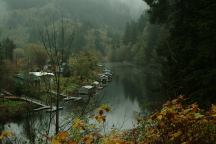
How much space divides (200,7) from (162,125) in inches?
519

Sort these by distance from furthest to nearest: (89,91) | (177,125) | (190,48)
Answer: (190,48) < (89,91) < (177,125)

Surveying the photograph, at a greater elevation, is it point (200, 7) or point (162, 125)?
point (200, 7)

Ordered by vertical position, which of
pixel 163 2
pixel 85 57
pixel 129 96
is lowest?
pixel 129 96

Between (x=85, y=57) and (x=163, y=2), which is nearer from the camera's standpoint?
(x=163, y=2)

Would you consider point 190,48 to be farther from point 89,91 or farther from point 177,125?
point 177,125

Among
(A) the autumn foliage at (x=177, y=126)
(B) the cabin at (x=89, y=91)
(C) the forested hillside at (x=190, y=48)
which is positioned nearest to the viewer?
(A) the autumn foliage at (x=177, y=126)

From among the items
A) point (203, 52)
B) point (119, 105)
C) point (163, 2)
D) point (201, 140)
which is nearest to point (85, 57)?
point (119, 105)

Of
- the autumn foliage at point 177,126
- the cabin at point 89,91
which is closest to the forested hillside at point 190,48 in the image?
the cabin at point 89,91

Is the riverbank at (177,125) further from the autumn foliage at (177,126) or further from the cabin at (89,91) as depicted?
the cabin at (89,91)

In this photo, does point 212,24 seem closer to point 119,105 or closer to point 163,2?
point 163,2

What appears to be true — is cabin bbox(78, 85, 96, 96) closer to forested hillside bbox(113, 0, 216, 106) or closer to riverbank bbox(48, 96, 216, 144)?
riverbank bbox(48, 96, 216, 144)

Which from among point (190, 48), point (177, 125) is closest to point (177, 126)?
point (177, 125)

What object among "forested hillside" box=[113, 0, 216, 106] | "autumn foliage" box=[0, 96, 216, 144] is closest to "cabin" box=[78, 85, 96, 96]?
"autumn foliage" box=[0, 96, 216, 144]

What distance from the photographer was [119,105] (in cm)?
4828
